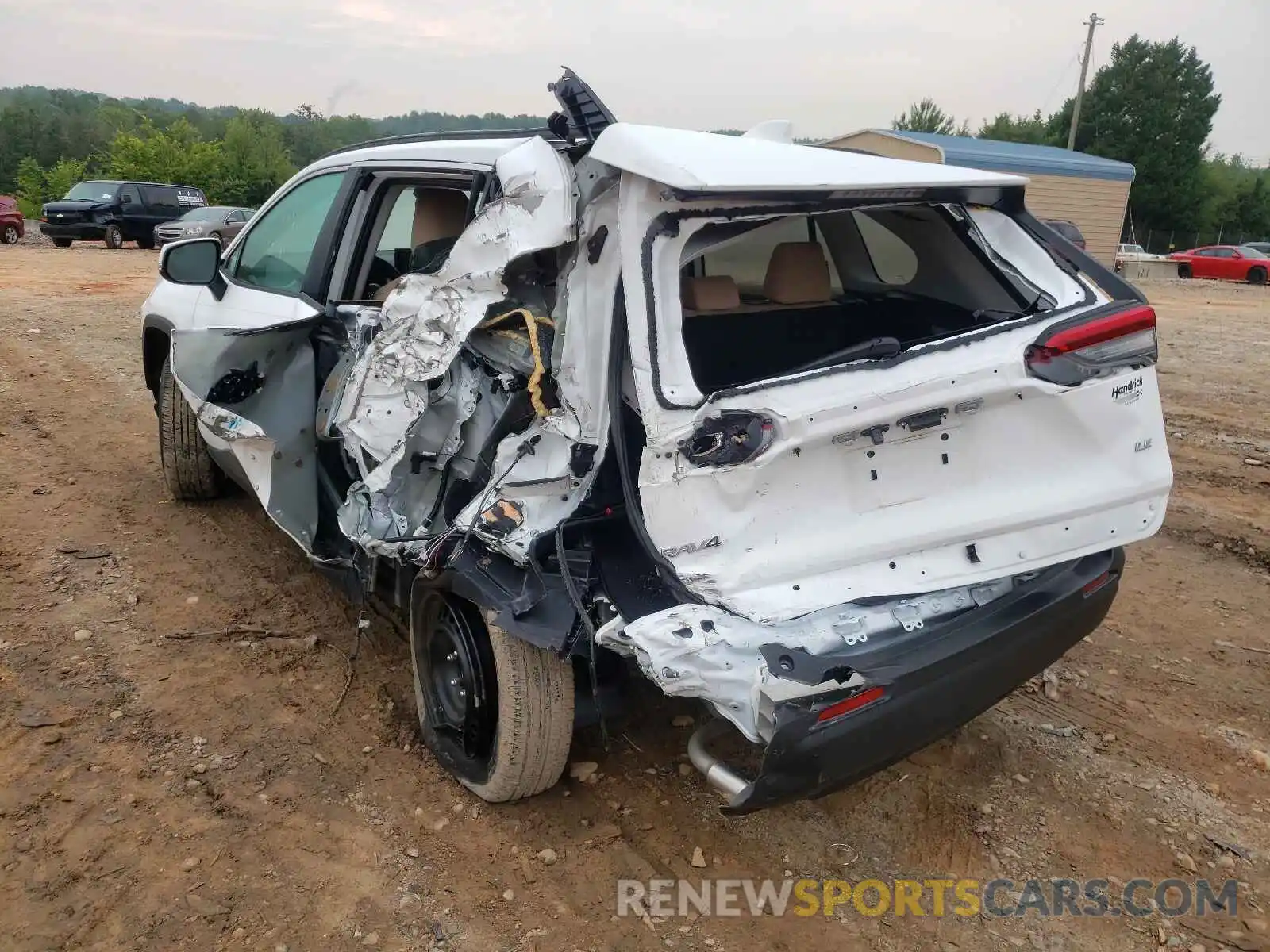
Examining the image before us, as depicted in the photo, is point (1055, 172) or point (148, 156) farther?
point (148, 156)

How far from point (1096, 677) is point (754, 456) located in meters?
2.31

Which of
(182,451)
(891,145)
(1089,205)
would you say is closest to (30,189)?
(891,145)

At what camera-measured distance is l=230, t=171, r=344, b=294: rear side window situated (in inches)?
145

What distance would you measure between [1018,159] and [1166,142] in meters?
28.5

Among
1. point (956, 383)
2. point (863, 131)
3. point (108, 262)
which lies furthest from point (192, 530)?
point (863, 131)

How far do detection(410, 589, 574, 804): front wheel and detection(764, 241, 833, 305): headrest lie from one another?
142 centimetres

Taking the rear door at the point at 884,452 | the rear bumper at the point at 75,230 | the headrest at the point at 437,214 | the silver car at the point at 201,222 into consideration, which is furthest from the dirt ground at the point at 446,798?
the rear bumper at the point at 75,230

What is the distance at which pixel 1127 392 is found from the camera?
2.43 meters

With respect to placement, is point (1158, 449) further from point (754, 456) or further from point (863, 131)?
point (863, 131)

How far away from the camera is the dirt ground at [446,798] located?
7.75ft

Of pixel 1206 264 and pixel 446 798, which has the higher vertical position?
pixel 1206 264

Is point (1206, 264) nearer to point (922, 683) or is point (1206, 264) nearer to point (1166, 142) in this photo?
point (1166, 142)

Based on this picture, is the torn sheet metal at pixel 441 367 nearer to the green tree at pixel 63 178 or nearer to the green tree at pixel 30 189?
the green tree at pixel 30 189

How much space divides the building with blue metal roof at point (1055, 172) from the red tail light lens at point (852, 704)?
20385mm
